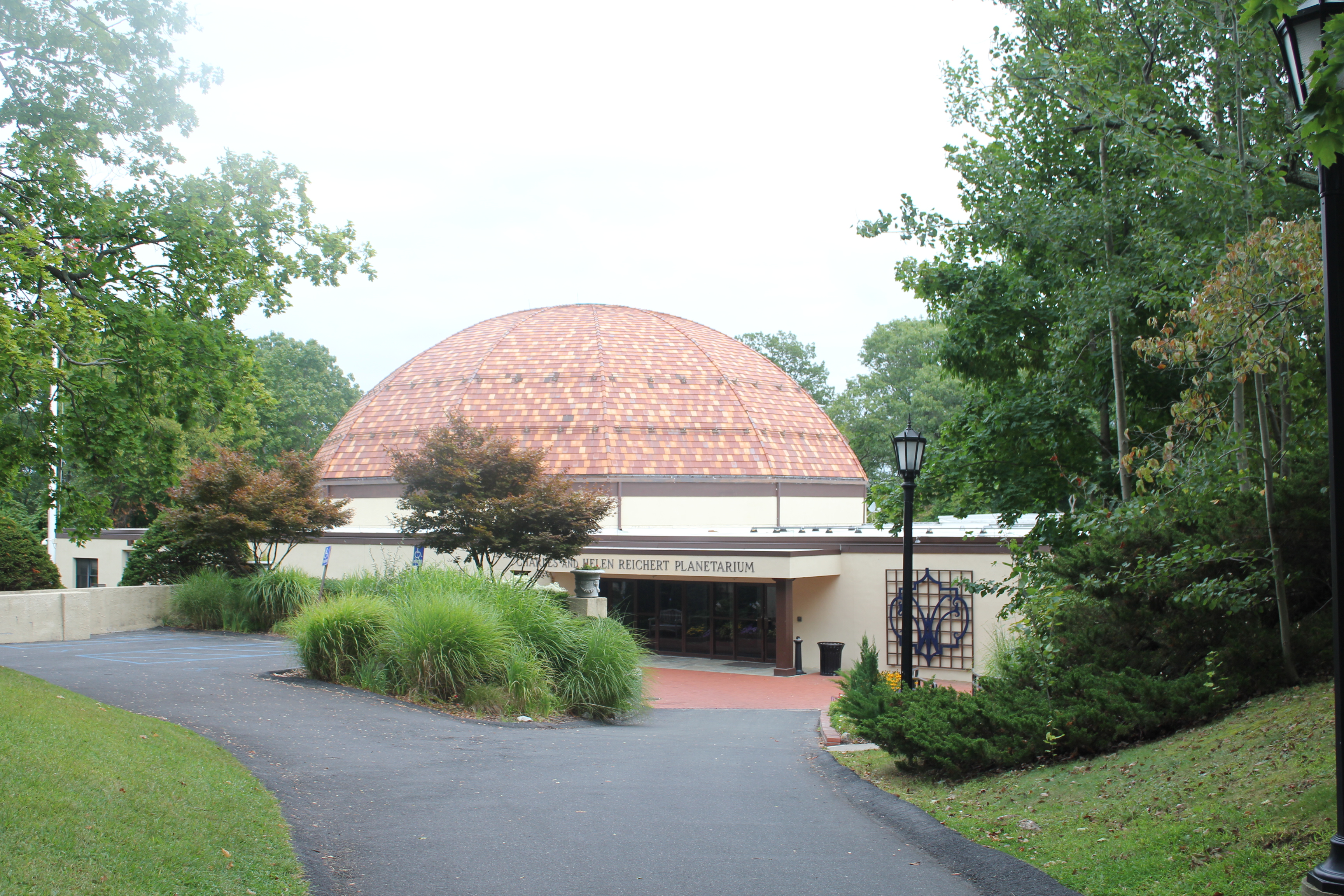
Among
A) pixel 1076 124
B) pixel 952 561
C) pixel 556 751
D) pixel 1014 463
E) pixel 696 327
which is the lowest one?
pixel 556 751

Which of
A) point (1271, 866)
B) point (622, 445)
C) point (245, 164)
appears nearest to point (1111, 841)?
point (1271, 866)

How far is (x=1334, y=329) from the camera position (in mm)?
4758

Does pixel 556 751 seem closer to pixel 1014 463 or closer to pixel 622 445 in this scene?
pixel 1014 463

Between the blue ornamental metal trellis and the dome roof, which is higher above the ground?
the dome roof

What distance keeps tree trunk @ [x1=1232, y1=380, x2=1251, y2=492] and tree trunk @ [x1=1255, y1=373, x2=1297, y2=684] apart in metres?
0.27

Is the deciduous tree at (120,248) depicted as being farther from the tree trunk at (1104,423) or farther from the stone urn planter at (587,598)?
the tree trunk at (1104,423)

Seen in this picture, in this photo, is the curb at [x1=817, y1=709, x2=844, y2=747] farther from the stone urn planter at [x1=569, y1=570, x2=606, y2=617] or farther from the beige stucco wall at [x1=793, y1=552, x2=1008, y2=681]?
the beige stucco wall at [x1=793, y1=552, x2=1008, y2=681]

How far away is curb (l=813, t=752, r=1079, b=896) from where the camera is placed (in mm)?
6168

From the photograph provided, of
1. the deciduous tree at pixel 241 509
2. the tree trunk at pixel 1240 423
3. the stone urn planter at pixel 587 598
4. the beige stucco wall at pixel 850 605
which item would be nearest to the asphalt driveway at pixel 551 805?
the tree trunk at pixel 1240 423

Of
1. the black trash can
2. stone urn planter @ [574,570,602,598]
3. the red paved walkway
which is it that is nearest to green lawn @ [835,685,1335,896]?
the red paved walkway

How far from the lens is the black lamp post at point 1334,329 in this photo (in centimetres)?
458

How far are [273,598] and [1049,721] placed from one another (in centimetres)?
1940

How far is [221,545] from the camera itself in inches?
1008

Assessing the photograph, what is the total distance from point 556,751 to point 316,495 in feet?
59.7
